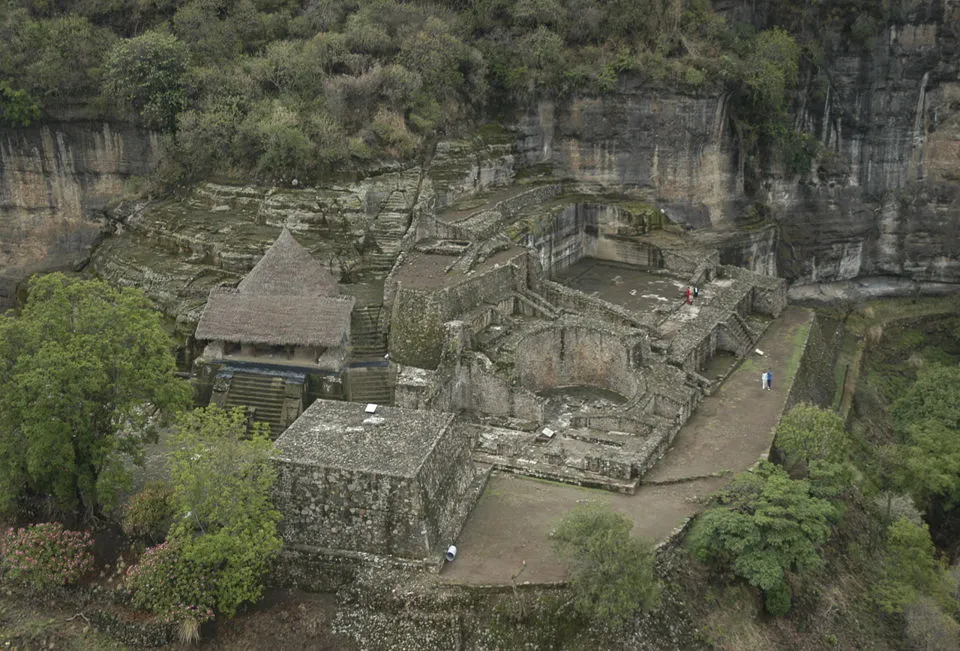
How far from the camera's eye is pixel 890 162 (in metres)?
45.8

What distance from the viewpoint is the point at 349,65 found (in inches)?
1561

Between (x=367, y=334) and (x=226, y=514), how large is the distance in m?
11.1

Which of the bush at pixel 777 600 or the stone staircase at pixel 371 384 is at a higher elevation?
the stone staircase at pixel 371 384

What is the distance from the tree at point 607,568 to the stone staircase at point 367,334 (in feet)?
37.1

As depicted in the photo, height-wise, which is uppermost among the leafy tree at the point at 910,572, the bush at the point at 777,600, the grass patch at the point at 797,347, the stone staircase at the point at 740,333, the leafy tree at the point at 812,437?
the leafy tree at the point at 812,437

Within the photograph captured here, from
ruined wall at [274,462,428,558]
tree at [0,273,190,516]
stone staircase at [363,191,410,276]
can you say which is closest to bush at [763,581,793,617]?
ruined wall at [274,462,428,558]

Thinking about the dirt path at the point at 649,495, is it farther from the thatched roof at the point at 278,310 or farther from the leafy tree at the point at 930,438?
the thatched roof at the point at 278,310

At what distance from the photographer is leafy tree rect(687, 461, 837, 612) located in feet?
74.5

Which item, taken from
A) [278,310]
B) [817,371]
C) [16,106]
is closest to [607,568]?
[278,310]

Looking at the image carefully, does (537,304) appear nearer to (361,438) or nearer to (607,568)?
(361,438)

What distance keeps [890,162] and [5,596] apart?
39.9 m

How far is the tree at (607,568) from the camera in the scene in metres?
20.0

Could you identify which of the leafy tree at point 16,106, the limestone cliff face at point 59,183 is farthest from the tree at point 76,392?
the leafy tree at point 16,106

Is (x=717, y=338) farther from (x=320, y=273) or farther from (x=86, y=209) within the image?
(x=86, y=209)
